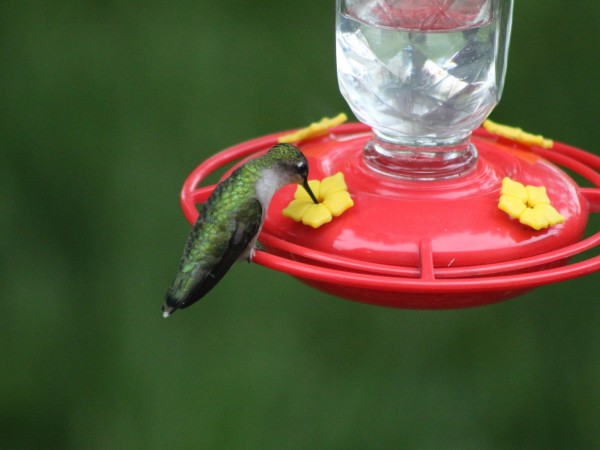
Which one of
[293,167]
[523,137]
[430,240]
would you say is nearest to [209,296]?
[523,137]

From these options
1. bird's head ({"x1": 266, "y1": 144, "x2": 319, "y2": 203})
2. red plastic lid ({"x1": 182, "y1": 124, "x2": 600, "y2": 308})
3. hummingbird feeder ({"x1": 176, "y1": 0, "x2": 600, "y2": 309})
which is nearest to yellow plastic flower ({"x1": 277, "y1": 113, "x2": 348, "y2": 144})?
hummingbird feeder ({"x1": 176, "y1": 0, "x2": 600, "y2": 309})

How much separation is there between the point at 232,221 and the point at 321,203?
0.24m

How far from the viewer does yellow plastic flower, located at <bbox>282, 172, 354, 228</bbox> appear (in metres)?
2.22

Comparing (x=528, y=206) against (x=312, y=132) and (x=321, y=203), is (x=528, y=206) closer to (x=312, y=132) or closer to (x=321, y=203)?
(x=321, y=203)

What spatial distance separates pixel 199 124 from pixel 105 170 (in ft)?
1.54

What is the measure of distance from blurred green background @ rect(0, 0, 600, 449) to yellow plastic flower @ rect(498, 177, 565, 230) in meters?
2.19

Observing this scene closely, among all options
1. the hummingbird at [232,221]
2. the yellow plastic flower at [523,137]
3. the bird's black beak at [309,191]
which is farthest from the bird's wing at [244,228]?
the yellow plastic flower at [523,137]

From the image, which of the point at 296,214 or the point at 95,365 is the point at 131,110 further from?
the point at 296,214

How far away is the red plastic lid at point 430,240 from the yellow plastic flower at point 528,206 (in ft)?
0.11

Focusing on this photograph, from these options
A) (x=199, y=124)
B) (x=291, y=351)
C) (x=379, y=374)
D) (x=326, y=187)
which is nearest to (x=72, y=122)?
(x=199, y=124)

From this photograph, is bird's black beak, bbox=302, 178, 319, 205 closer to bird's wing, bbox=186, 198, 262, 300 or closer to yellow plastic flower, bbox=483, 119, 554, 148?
bird's wing, bbox=186, 198, 262, 300

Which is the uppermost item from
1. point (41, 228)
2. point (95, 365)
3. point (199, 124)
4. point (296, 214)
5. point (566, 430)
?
point (296, 214)

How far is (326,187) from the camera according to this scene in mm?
2320

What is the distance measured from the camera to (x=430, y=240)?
7.07ft
